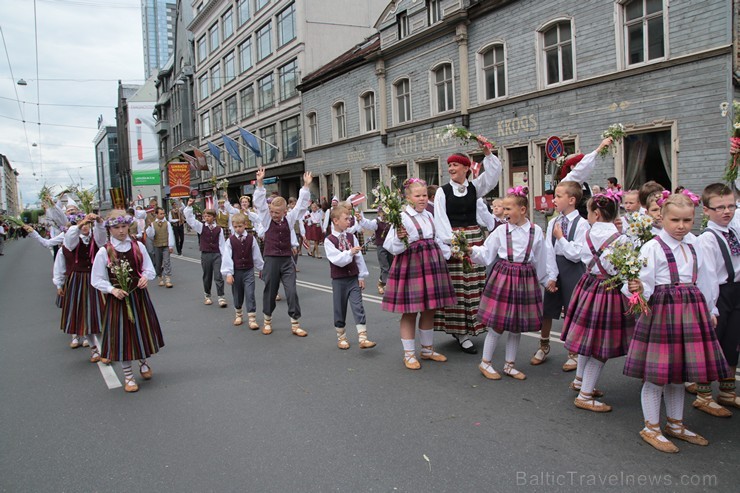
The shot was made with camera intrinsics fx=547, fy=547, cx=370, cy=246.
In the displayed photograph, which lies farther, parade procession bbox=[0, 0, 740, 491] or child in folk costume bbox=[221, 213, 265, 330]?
child in folk costume bbox=[221, 213, 265, 330]

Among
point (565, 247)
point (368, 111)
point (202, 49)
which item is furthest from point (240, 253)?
point (202, 49)

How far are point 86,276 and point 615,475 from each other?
A: 608cm

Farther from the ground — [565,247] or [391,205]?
[391,205]

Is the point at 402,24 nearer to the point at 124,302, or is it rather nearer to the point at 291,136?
the point at 291,136

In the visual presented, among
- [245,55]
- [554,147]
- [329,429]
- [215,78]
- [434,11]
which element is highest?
[215,78]

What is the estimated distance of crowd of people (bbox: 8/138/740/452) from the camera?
3.71 meters

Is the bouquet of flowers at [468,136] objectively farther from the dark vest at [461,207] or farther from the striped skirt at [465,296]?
the striped skirt at [465,296]

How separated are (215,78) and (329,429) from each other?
4769 cm

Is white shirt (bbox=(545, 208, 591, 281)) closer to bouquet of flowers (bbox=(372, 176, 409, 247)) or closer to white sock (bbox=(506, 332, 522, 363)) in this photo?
white sock (bbox=(506, 332, 522, 363))

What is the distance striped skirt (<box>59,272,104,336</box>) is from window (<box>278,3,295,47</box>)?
29.9 metres

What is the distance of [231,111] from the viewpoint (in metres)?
43.9

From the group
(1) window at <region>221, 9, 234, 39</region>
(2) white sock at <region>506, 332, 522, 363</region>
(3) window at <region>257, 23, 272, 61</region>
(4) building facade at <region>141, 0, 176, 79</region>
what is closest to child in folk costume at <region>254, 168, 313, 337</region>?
(2) white sock at <region>506, 332, 522, 363</region>

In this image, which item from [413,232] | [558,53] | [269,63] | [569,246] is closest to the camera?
[569,246]

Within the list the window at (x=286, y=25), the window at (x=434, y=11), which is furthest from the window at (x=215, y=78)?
the window at (x=434, y=11)
